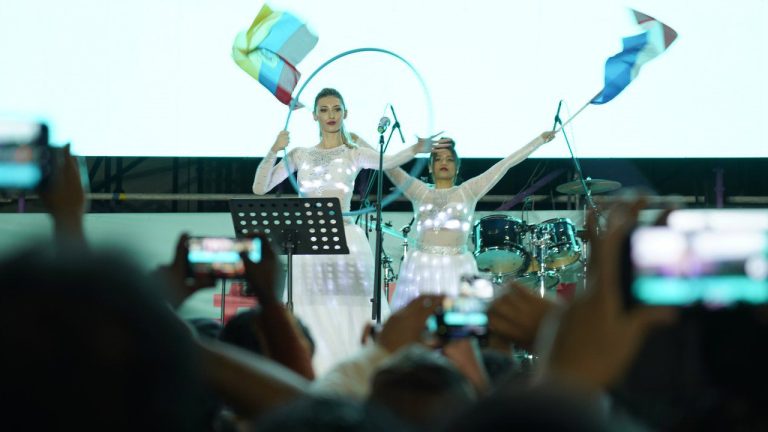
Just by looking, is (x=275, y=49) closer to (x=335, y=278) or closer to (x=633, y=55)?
(x=335, y=278)

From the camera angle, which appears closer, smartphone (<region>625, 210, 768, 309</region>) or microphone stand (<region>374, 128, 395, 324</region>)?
smartphone (<region>625, 210, 768, 309</region>)

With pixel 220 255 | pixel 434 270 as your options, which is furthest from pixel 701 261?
pixel 434 270

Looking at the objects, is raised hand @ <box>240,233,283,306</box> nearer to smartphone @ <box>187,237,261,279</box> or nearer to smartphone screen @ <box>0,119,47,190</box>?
smartphone @ <box>187,237,261,279</box>

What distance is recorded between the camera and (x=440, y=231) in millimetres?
5852

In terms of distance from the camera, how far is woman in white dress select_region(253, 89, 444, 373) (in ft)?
18.9

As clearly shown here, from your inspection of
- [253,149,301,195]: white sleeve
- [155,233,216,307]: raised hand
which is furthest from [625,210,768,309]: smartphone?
[253,149,301,195]: white sleeve

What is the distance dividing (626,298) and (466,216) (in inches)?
196

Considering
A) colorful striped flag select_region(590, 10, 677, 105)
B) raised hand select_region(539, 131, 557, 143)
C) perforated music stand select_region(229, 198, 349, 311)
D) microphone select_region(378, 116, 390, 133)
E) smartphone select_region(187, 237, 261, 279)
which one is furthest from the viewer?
colorful striped flag select_region(590, 10, 677, 105)

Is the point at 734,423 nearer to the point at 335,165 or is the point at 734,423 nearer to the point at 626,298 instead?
the point at 626,298

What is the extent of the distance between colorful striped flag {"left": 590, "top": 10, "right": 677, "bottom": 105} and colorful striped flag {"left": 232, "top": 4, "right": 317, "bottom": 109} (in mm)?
1996

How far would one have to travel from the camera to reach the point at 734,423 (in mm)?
1302

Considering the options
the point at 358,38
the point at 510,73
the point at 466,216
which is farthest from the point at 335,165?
the point at 510,73

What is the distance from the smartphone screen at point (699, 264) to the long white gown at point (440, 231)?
451cm

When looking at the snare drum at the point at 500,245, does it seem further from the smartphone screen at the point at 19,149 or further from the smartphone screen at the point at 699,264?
the smartphone screen at the point at 699,264
